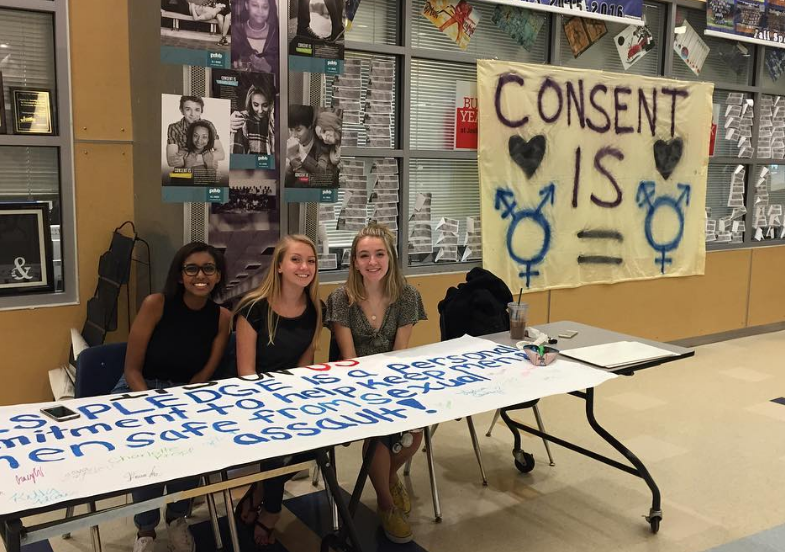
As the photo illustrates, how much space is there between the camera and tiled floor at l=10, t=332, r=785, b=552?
276cm

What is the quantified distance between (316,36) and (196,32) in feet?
2.04

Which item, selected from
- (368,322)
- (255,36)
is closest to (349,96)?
(255,36)

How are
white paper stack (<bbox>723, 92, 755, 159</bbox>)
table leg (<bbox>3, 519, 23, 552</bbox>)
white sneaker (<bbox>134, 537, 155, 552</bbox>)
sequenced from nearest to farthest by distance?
table leg (<bbox>3, 519, 23, 552</bbox>), white sneaker (<bbox>134, 537, 155, 552</bbox>), white paper stack (<bbox>723, 92, 755, 159</bbox>)

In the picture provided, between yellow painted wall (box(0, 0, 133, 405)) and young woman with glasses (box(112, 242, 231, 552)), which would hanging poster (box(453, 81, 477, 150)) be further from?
young woman with glasses (box(112, 242, 231, 552))

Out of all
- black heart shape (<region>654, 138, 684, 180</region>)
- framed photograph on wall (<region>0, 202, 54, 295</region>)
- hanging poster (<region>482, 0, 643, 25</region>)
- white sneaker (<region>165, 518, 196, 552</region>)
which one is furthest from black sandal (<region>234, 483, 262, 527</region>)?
black heart shape (<region>654, 138, 684, 180</region>)

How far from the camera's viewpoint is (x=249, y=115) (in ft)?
11.1

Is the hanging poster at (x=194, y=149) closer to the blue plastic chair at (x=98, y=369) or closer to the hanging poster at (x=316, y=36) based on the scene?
→ the hanging poster at (x=316, y=36)

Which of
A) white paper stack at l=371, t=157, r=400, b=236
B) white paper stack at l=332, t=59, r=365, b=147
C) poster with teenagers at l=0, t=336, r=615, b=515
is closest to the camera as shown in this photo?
poster with teenagers at l=0, t=336, r=615, b=515

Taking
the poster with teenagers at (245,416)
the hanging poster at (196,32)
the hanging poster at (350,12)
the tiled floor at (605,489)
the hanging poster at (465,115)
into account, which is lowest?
the tiled floor at (605,489)

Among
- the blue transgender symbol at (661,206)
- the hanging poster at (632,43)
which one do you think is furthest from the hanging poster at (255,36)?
the blue transgender symbol at (661,206)

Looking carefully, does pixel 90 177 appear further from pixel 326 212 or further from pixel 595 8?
pixel 595 8

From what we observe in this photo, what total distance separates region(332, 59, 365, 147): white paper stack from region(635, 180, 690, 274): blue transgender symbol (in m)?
2.30

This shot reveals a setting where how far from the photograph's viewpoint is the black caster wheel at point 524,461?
11.0ft

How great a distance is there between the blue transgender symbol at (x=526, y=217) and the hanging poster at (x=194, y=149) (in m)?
1.96
